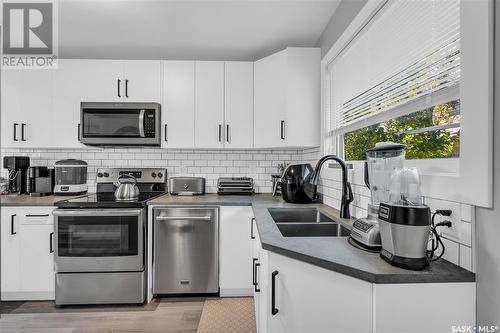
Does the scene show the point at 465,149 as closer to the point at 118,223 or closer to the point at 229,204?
the point at 229,204

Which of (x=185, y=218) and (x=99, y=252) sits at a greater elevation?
(x=185, y=218)

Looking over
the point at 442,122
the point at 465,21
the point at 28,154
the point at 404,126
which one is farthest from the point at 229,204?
the point at 28,154

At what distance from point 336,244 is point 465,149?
1.94ft

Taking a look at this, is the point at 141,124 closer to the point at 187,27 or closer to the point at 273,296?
the point at 187,27

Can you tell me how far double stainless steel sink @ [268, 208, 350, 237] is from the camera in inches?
67.2

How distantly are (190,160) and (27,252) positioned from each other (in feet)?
5.48

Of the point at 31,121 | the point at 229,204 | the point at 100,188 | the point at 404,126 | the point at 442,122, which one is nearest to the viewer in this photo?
the point at 442,122

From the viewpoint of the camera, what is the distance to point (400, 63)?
138cm

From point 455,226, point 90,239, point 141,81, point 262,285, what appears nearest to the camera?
point 455,226

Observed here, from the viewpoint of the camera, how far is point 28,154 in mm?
3039

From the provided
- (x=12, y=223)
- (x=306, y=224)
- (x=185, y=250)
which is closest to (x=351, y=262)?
(x=306, y=224)

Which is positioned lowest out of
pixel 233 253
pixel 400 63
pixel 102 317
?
pixel 102 317

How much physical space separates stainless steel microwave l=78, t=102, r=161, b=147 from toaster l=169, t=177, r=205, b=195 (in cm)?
46
